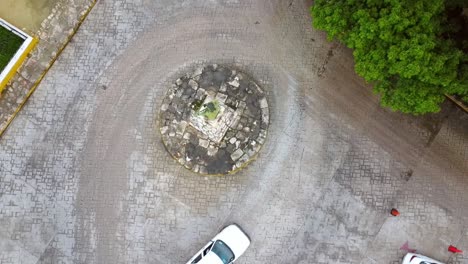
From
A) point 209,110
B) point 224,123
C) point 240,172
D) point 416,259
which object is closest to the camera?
point 209,110

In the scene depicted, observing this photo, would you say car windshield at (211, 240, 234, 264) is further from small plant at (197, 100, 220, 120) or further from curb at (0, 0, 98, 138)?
curb at (0, 0, 98, 138)

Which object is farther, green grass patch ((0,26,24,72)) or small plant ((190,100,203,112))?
green grass patch ((0,26,24,72))

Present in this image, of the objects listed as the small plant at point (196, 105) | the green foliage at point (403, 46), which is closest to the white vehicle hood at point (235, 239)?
the small plant at point (196, 105)

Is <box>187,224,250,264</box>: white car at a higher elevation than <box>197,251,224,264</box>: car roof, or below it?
higher

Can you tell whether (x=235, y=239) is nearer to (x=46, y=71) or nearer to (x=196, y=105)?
(x=196, y=105)

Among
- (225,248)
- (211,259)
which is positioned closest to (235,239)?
(225,248)

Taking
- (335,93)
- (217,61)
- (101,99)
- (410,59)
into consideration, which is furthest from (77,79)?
(410,59)

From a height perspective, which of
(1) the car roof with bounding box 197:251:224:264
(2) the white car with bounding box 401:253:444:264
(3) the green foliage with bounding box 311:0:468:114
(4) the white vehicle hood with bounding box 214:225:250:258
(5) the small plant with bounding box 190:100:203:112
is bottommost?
(1) the car roof with bounding box 197:251:224:264

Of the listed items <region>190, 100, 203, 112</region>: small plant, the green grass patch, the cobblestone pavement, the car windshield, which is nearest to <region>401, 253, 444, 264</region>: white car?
the cobblestone pavement
